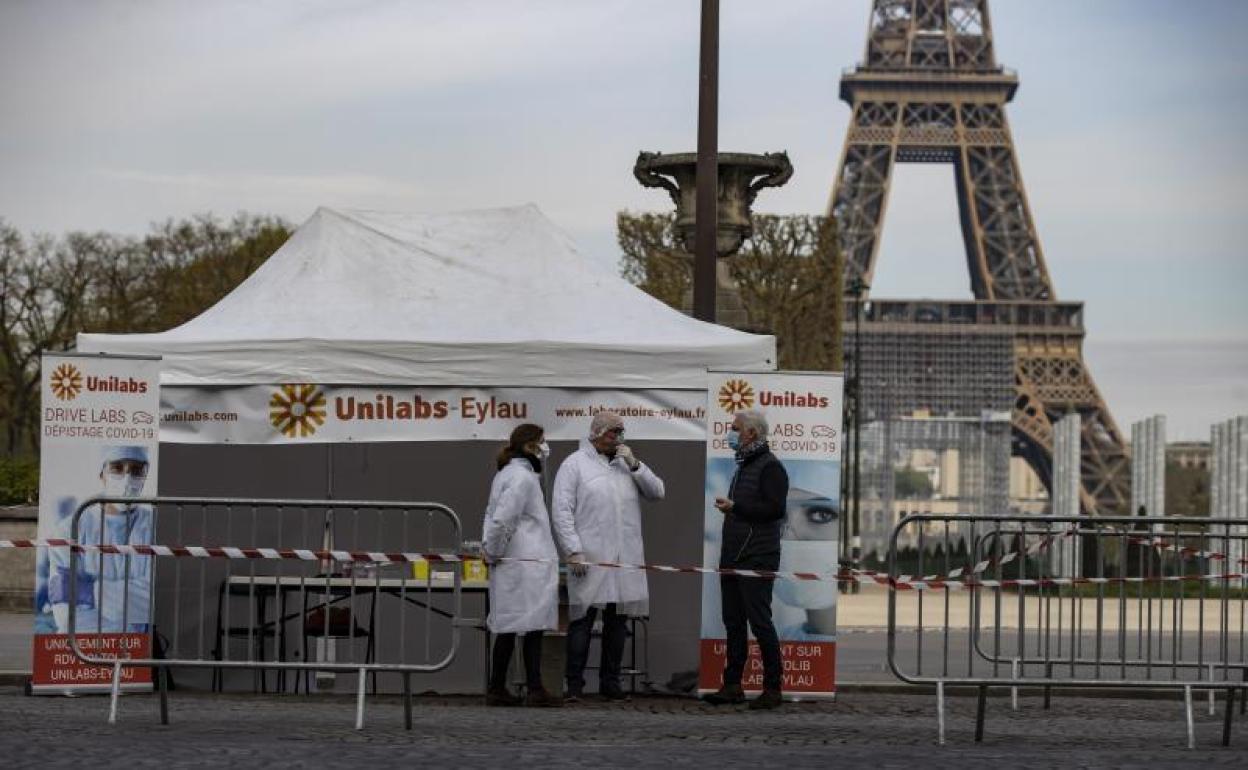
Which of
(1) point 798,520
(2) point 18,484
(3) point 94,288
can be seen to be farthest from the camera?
(3) point 94,288

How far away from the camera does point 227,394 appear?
13641 millimetres

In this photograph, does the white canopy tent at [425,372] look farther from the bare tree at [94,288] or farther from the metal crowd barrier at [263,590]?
the bare tree at [94,288]

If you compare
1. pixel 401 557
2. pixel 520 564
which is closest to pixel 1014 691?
pixel 520 564

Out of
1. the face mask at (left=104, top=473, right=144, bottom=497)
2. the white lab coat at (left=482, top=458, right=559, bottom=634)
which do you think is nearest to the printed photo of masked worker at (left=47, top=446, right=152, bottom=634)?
the face mask at (left=104, top=473, right=144, bottom=497)

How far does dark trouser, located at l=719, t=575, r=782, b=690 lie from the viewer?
13000mm

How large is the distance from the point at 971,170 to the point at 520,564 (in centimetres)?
9117

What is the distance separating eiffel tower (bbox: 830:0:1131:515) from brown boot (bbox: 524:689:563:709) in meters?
86.4

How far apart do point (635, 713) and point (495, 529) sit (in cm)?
118

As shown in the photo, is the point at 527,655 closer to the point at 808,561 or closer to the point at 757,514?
the point at 757,514

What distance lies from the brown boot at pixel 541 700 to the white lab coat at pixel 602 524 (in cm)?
45

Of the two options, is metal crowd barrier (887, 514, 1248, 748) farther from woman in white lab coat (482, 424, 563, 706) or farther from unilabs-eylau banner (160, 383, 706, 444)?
woman in white lab coat (482, 424, 563, 706)

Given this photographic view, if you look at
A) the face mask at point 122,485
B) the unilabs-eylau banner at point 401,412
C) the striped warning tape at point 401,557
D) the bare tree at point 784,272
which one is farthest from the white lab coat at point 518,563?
the bare tree at point 784,272

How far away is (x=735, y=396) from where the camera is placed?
1344 cm

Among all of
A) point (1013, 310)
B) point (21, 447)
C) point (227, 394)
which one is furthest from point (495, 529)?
point (1013, 310)
